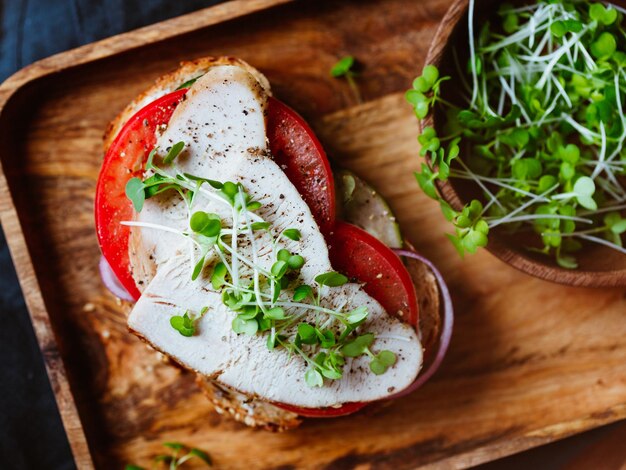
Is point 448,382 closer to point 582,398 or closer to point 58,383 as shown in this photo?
point 582,398

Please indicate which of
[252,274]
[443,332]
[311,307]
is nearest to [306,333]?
[311,307]

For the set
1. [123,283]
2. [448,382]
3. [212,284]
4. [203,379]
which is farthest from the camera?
[448,382]

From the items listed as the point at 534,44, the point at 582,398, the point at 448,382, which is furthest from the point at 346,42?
the point at 582,398

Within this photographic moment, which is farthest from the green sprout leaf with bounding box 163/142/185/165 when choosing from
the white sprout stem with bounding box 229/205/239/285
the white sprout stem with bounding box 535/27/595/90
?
the white sprout stem with bounding box 535/27/595/90

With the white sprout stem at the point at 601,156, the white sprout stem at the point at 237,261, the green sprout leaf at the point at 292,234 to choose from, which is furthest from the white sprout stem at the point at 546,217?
the white sprout stem at the point at 237,261

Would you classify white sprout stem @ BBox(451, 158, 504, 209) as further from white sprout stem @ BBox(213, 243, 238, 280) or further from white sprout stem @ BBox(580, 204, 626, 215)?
white sprout stem @ BBox(213, 243, 238, 280)

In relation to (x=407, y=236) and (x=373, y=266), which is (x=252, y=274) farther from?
(x=407, y=236)
